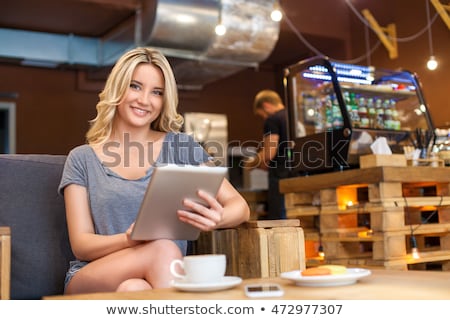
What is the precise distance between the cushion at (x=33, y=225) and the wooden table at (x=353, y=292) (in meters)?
0.96

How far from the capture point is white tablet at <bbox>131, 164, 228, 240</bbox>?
4.30ft

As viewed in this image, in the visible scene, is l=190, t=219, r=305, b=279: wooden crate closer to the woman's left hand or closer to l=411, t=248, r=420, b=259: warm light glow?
the woman's left hand

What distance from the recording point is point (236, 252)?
184 centimetres

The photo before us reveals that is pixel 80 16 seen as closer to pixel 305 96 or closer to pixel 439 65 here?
pixel 305 96

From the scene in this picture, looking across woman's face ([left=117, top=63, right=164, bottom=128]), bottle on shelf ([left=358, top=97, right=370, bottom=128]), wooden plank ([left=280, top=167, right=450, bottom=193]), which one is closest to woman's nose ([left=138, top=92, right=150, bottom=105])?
woman's face ([left=117, top=63, right=164, bottom=128])

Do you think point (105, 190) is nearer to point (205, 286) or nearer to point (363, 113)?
point (205, 286)

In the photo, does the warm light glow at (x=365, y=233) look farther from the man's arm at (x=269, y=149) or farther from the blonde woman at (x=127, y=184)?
the man's arm at (x=269, y=149)

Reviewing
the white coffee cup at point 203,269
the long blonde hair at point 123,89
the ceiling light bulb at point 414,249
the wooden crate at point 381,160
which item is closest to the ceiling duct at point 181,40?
the wooden crate at point 381,160

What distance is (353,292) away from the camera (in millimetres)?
1003

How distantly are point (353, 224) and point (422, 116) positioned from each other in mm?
940

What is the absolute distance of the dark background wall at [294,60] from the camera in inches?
213

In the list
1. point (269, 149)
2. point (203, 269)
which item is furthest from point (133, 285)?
point (269, 149)

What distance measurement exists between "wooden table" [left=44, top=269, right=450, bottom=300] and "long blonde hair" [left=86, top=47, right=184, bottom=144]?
3.23 ft
